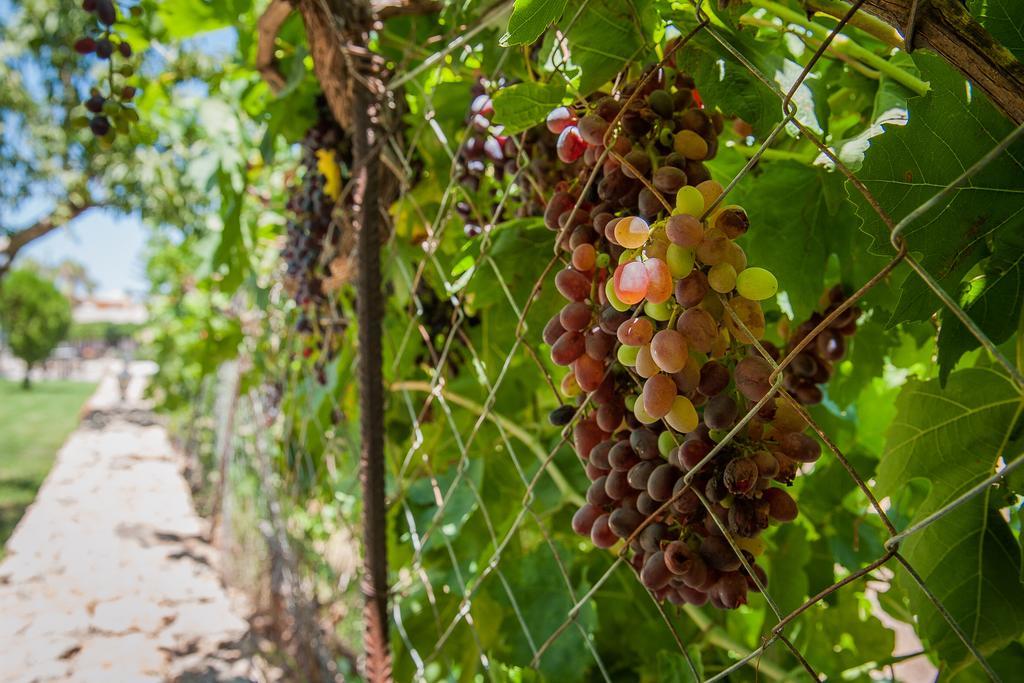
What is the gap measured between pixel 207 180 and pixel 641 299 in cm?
151

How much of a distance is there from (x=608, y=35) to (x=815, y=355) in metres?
0.42

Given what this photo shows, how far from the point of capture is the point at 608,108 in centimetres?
65

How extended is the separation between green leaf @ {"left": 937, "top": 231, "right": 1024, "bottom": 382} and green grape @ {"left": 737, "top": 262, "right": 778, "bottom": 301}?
0.15m

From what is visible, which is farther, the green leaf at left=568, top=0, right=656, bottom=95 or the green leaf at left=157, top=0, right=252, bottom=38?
the green leaf at left=157, top=0, right=252, bottom=38

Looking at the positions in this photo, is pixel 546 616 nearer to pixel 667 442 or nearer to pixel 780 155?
pixel 667 442

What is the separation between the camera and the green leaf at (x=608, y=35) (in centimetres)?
66

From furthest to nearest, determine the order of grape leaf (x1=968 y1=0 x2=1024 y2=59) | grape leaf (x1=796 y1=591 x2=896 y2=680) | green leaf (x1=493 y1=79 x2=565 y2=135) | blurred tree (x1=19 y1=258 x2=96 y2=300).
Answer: blurred tree (x1=19 y1=258 x2=96 y2=300), grape leaf (x1=796 y1=591 x2=896 y2=680), green leaf (x1=493 y1=79 x2=565 y2=135), grape leaf (x1=968 y1=0 x2=1024 y2=59)

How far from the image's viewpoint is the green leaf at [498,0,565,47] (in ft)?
1.81

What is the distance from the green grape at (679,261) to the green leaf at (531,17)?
0.19 m

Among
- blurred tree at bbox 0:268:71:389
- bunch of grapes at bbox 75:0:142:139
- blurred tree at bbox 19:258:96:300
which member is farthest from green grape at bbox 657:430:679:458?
blurred tree at bbox 19:258:96:300

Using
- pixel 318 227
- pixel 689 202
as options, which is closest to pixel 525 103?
pixel 689 202

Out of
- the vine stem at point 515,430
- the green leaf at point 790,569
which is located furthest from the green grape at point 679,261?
the green leaf at point 790,569

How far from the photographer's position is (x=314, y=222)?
160 centimetres

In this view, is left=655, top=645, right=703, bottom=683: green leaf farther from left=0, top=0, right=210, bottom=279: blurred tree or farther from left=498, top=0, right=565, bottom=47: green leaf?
left=0, top=0, right=210, bottom=279: blurred tree
